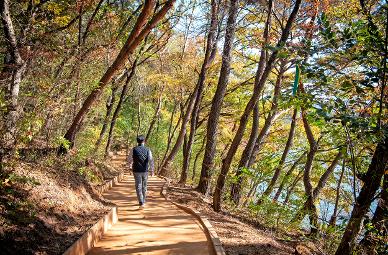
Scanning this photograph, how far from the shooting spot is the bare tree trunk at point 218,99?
10312 mm

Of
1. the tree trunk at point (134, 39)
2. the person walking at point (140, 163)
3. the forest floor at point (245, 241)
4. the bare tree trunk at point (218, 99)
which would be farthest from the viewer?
the bare tree trunk at point (218, 99)

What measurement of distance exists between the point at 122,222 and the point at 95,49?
16.8 feet

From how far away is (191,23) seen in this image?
20234 mm

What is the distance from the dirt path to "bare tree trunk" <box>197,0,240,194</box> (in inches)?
85.8

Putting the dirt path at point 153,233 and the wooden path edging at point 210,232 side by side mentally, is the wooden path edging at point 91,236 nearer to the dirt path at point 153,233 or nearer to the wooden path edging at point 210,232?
the dirt path at point 153,233

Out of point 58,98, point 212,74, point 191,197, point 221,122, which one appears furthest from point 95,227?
point 221,122

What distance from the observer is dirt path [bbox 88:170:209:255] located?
5949mm

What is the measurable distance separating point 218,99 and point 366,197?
6.66m

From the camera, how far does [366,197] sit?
4.84 meters

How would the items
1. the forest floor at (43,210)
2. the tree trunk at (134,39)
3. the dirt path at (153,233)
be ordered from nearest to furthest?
the forest floor at (43,210)
the dirt path at (153,233)
the tree trunk at (134,39)

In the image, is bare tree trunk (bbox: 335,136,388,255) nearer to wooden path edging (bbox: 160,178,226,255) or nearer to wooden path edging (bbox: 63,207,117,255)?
wooden path edging (bbox: 160,178,226,255)

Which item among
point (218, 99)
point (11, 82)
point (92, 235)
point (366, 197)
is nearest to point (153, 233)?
point (92, 235)

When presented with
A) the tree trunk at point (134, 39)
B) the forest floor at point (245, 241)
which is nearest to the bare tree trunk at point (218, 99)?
the tree trunk at point (134, 39)

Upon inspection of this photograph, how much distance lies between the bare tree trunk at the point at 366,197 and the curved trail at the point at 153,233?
7.63 feet
